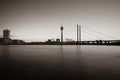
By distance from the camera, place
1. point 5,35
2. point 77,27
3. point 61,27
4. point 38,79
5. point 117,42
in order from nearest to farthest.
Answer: point 38,79
point 117,42
point 77,27
point 61,27
point 5,35

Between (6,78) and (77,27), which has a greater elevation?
(77,27)

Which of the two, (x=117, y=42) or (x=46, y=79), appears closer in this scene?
(x=46, y=79)

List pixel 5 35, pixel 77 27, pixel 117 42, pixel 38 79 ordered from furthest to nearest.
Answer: pixel 5 35, pixel 77 27, pixel 117 42, pixel 38 79

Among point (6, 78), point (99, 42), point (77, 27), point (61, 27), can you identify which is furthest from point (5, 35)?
point (6, 78)

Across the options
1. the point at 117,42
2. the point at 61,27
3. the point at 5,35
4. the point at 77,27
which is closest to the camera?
the point at 117,42

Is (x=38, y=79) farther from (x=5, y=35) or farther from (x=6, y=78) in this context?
(x=5, y=35)

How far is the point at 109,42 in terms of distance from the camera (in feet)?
83.9

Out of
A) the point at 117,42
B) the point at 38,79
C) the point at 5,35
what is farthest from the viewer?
the point at 5,35

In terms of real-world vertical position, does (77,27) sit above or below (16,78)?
above

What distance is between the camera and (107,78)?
4.42ft

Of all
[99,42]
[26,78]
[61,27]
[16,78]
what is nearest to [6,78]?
[16,78]

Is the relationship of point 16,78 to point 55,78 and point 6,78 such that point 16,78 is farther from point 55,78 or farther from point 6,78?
point 55,78

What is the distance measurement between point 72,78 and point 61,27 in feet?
132

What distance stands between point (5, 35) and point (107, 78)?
120m
